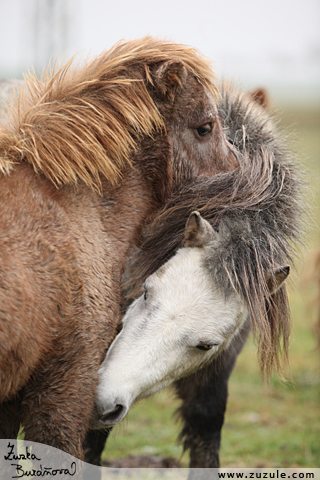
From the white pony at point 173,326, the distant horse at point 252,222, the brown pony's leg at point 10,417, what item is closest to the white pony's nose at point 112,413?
the white pony at point 173,326

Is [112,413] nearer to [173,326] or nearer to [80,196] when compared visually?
[173,326]

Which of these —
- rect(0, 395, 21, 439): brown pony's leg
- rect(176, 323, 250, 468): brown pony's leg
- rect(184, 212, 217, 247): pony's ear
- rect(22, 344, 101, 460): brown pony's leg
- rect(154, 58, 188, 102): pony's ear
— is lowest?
rect(176, 323, 250, 468): brown pony's leg

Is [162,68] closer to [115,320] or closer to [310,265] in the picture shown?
[115,320]

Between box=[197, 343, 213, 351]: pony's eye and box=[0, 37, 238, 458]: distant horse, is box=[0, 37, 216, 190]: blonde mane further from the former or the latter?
box=[197, 343, 213, 351]: pony's eye

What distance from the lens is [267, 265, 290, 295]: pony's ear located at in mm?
2135

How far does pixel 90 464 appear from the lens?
2.87 m

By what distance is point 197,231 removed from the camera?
2.11 meters

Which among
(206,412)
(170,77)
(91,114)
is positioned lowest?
(206,412)

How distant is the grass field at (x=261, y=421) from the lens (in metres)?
4.08

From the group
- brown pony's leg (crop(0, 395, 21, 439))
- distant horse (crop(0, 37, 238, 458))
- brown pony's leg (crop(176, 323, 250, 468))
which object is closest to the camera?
distant horse (crop(0, 37, 238, 458))

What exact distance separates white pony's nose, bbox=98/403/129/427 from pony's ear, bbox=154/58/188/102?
140 centimetres

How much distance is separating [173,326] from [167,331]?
34 mm

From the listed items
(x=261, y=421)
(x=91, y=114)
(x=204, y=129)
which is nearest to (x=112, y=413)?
(x=91, y=114)

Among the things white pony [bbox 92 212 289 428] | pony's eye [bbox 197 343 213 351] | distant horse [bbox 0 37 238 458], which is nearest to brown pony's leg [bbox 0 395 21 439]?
distant horse [bbox 0 37 238 458]
